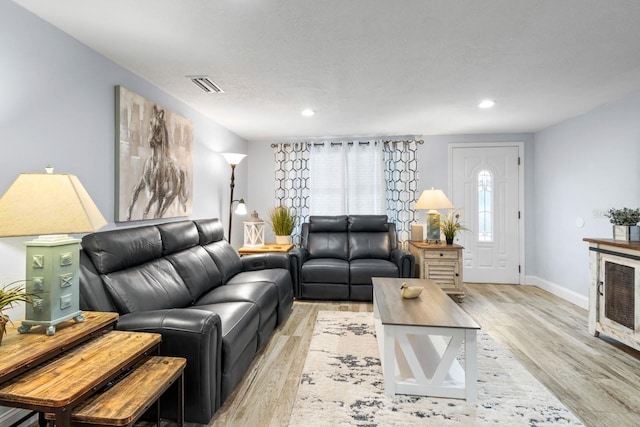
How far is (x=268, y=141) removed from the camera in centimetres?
529

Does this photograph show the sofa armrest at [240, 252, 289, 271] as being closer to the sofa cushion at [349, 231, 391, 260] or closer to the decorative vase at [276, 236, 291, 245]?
the decorative vase at [276, 236, 291, 245]

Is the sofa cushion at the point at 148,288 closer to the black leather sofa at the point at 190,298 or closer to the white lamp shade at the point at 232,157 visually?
the black leather sofa at the point at 190,298

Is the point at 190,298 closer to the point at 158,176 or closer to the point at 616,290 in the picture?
the point at 158,176

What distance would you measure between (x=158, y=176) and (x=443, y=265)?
3.48 meters

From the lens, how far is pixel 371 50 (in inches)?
87.2

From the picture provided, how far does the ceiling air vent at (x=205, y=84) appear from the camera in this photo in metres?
2.68

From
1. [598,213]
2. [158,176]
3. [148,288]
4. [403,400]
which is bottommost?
[403,400]

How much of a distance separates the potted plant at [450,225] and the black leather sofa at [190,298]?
233cm

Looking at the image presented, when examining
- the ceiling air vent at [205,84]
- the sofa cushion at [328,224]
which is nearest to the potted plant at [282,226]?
the sofa cushion at [328,224]

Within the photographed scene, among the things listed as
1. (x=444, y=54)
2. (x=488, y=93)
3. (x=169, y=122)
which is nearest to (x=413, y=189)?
(x=488, y=93)

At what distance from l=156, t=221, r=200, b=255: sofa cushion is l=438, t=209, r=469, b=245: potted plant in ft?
10.4

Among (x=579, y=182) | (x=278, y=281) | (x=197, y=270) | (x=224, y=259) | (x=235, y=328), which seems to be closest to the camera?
(x=235, y=328)

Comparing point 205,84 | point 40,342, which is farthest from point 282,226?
point 40,342

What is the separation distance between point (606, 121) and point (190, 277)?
4.53 meters
